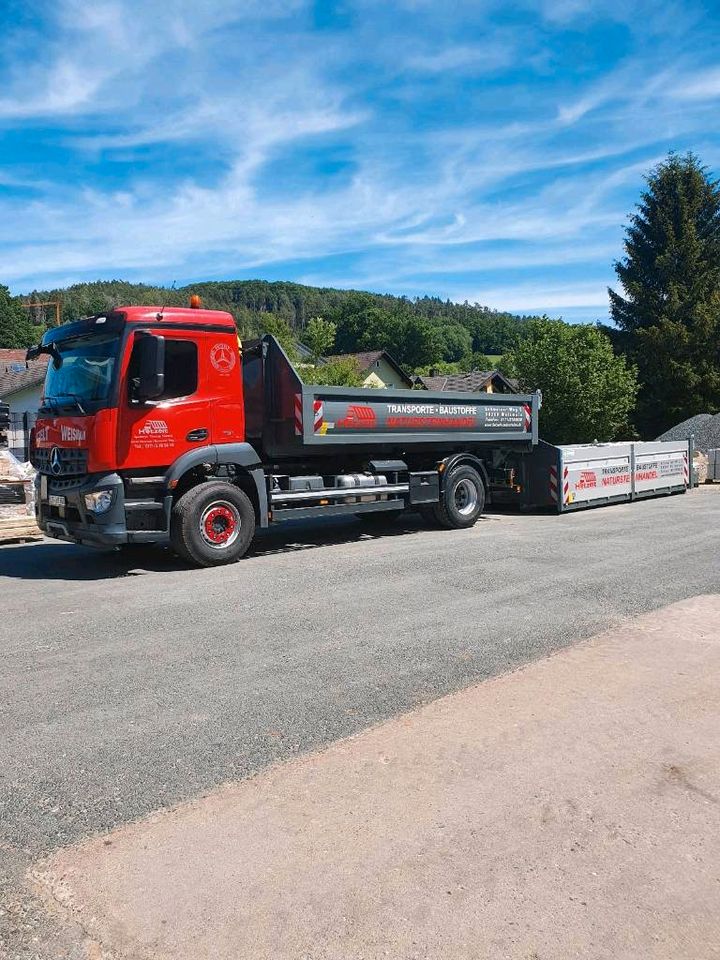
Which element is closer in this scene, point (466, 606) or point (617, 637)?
point (617, 637)

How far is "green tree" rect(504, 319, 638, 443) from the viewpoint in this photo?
102ft

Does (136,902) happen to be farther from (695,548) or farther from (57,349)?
(695,548)

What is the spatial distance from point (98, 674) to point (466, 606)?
3359 millimetres

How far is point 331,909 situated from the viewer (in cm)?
285

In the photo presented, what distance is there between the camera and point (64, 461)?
376 inches

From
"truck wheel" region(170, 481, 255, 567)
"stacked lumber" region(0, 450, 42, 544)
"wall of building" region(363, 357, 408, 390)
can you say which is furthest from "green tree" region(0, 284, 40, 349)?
"truck wheel" region(170, 481, 255, 567)

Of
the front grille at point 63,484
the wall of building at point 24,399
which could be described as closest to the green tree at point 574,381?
the front grille at point 63,484

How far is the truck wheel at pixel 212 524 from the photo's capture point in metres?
9.56

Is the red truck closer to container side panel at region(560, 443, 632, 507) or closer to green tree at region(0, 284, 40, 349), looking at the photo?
container side panel at region(560, 443, 632, 507)

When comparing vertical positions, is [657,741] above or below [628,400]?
below

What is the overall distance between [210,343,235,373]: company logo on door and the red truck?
0.01m

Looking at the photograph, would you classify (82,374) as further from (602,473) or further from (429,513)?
(602,473)

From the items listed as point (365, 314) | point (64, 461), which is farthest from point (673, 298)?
point (365, 314)

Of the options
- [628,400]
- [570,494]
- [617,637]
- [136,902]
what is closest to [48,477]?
[617,637]
